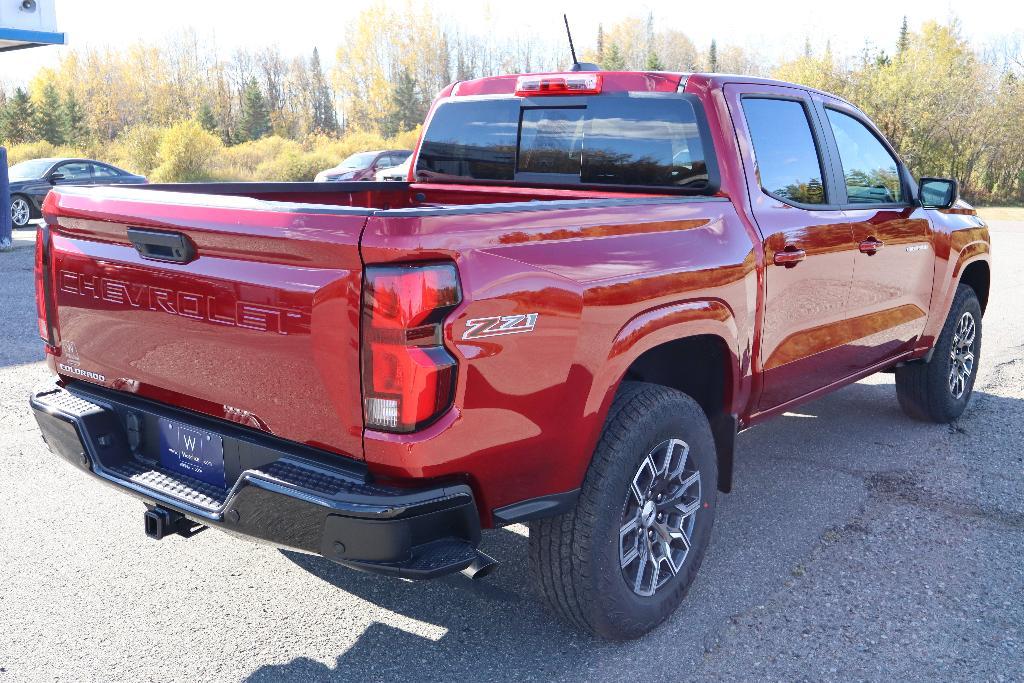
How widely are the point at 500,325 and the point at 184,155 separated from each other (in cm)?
3745

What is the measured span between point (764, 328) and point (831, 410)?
8.79 ft

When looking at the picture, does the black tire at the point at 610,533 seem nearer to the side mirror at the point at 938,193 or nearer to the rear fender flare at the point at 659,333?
the rear fender flare at the point at 659,333

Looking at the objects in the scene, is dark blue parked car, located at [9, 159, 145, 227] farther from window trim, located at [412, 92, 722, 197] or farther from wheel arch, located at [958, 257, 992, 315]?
wheel arch, located at [958, 257, 992, 315]

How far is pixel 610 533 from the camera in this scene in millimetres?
2965

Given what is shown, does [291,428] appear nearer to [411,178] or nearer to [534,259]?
[534,259]

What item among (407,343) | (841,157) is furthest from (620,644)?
(841,157)

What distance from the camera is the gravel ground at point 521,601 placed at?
3.04m

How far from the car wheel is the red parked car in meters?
6.61

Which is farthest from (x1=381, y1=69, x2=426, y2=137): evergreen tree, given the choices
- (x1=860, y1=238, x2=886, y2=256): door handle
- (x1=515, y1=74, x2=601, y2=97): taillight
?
(x1=860, y1=238, x2=886, y2=256): door handle

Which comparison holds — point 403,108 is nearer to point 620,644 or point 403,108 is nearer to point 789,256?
point 789,256

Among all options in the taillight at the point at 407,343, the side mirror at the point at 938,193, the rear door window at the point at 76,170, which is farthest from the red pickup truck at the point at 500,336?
the rear door window at the point at 76,170

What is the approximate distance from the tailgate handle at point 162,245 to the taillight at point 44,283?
0.58 meters

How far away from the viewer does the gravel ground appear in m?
3.04

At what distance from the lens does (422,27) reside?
81.5 metres
